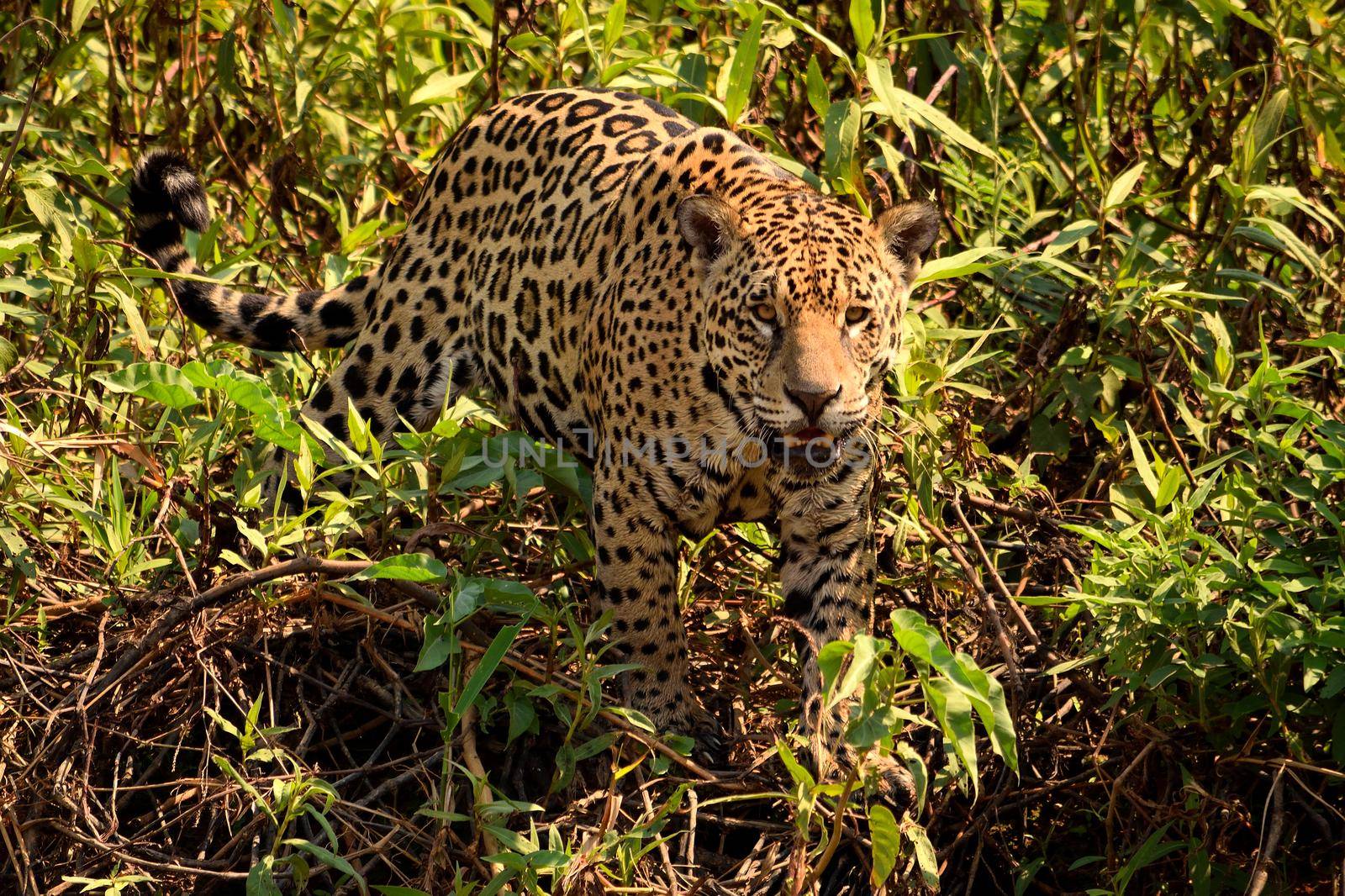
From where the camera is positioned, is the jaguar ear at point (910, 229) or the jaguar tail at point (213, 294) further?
the jaguar tail at point (213, 294)

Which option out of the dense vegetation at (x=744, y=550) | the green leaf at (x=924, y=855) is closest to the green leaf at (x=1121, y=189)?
the dense vegetation at (x=744, y=550)

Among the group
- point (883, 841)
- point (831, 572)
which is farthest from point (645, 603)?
point (883, 841)

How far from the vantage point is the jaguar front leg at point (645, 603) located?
479 centimetres

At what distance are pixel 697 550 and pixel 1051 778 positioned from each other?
1.28 metres

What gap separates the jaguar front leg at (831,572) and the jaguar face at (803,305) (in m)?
0.16

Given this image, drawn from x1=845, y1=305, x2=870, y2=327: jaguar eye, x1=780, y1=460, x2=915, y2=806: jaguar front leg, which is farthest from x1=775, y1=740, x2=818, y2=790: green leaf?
x1=845, y1=305, x2=870, y2=327: jaguar eye

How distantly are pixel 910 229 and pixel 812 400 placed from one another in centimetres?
75

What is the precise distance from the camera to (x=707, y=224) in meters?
4.70

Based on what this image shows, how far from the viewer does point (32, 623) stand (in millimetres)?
4734

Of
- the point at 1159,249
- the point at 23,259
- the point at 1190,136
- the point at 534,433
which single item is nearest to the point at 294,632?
the point at 534,433

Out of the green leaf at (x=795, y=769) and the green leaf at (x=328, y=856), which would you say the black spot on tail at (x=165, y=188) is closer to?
the green leaf at (x=328, y=856)

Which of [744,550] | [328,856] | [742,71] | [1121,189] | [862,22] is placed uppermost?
[862,22]

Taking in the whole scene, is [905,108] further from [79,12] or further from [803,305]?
[79,12]

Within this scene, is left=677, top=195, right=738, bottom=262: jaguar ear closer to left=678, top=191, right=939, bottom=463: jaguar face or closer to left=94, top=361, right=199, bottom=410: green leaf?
left=678, top=191, right=939, bottom=463: jaguar face
